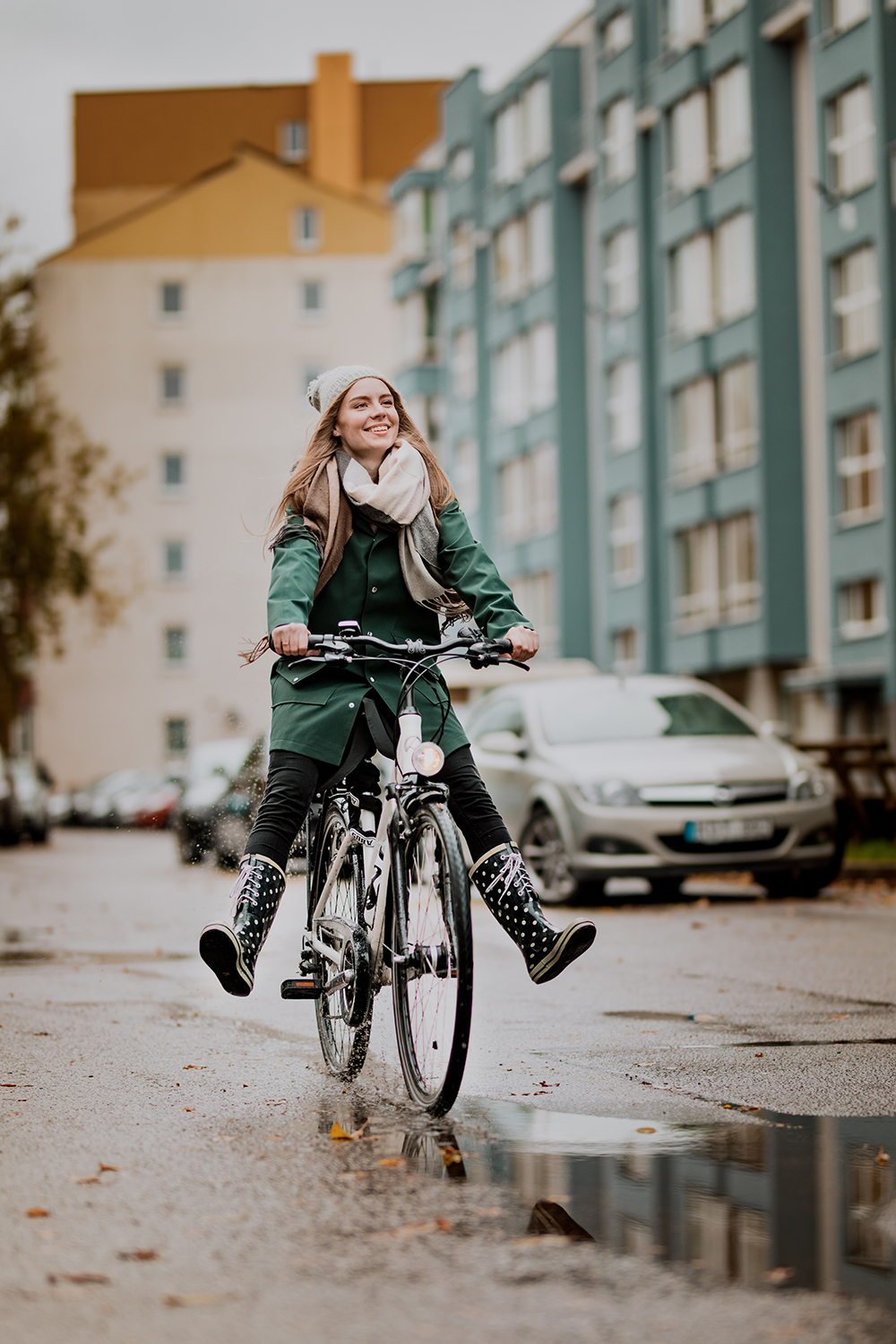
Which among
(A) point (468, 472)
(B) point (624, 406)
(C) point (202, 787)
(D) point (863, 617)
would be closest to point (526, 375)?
(A) point (468, 472)

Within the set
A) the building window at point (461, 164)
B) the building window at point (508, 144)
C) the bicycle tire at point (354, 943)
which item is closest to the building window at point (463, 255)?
the building window at point (461, 164)

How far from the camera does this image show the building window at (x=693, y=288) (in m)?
46.4

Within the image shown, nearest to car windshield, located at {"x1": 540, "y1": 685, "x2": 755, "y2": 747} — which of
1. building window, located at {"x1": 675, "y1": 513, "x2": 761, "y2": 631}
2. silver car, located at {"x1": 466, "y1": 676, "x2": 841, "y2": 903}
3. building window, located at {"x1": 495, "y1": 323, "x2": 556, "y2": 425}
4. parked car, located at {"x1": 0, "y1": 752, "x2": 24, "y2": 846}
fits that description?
silver car, located at {"x1": 466, "y1": 676, "x2": 841, "y2": 903}

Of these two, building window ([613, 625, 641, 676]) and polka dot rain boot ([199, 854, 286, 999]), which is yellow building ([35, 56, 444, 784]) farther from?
polka dot rain boot ([199, 854, 286, 999])

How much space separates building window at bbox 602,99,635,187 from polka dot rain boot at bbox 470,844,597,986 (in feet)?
153

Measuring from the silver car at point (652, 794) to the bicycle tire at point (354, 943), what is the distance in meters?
7.51

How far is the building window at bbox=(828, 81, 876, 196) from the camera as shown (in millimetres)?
40219

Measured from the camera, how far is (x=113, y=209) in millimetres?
81750

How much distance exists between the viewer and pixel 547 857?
14203mm

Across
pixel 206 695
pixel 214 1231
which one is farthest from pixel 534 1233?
pixel 206 695

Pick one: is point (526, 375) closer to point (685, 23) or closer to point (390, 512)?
point (685, 23)

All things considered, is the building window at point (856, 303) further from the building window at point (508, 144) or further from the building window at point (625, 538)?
the building window at point (508, 144)

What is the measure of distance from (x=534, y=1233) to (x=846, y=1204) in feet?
2.28

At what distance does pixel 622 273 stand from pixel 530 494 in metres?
8.10
